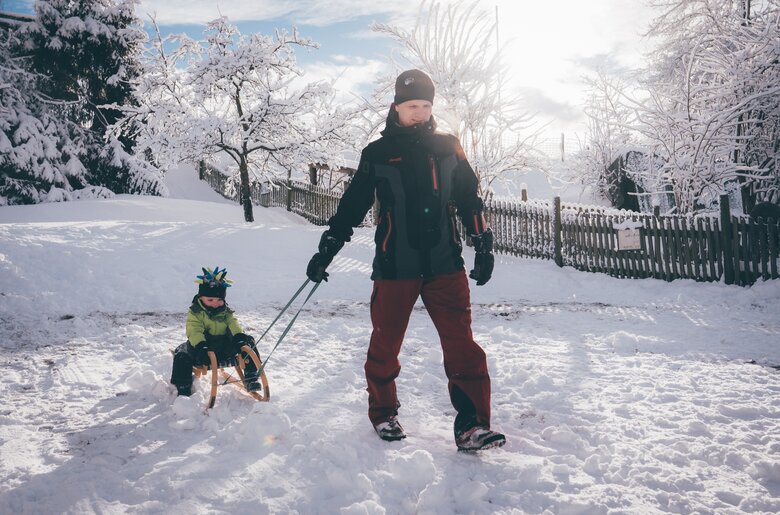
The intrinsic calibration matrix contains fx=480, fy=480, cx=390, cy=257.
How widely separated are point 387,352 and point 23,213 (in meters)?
14.1

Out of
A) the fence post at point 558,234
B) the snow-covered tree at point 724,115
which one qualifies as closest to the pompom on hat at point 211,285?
the fence post at point 558,234

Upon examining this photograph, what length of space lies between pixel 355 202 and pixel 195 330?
156 cm

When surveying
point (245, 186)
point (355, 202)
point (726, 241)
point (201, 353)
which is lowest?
point (201, 353)

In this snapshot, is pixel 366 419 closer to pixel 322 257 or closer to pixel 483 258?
pixel 322 257

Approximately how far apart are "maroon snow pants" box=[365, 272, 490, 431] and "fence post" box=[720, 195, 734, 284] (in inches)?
284

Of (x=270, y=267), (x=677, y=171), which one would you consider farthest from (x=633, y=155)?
(x=270, y=267)

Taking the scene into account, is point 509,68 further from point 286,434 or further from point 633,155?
point 286,434

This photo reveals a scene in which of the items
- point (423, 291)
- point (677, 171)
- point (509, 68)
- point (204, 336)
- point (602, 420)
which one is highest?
point (509, 68)

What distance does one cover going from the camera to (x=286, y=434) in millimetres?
2846

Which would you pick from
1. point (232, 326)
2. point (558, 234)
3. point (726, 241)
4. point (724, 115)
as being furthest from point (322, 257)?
point (724, 115)

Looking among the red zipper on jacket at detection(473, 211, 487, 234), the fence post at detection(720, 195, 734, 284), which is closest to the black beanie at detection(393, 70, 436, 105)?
the red zipper on jacket at detection(473, 211, 487, 234)

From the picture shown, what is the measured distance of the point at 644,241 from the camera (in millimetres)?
8953

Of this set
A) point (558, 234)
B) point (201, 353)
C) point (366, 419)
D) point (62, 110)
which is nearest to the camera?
point (366, 419)

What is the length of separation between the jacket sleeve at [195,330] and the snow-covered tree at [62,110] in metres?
17.0
